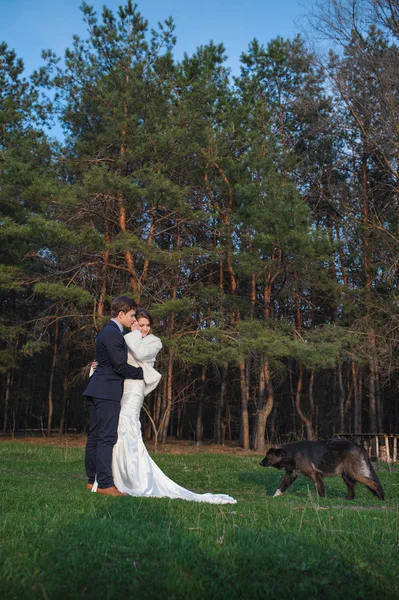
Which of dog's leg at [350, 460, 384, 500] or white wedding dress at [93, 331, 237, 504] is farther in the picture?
dog's leg at [350, 460, 384, 500]

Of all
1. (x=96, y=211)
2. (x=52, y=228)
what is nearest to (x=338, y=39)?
(x=96, y=211)

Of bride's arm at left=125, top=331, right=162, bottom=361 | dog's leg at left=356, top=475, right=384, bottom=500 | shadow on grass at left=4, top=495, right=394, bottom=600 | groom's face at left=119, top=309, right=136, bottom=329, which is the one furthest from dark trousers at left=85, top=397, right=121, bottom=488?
dog's leg at left=356, top=475, right=384, bottom=500

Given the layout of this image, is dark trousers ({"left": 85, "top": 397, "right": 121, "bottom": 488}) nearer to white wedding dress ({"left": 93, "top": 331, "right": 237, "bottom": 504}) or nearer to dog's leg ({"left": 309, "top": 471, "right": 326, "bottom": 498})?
white wedding dress ({"left": 93, "top": 331, "right": 237, "bottom": 504})

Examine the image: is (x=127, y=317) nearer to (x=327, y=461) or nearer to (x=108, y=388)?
(x=108, y=388)

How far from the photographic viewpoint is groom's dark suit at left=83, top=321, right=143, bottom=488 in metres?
7.38

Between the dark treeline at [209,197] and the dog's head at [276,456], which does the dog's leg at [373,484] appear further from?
the dark treeline at [209,197]

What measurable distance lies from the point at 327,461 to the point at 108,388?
333cm

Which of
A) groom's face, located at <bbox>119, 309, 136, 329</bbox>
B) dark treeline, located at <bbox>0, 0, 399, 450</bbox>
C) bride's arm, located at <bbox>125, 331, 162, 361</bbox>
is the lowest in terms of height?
bride's arm, located at <bbox>125, 331, 162, 361</bbox>

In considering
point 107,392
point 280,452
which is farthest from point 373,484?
point 107,392

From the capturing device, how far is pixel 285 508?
6.18 metres

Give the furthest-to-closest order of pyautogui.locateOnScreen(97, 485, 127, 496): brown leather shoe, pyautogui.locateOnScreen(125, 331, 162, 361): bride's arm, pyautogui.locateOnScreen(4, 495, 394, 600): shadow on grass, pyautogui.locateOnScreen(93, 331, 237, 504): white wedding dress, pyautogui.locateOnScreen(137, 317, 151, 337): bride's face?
pyautogui.locateOnScreen(137, 317, 151, 337): bride's face → pyautogui.locateOnScreen(125, 331, 162, 361): bride's arm → pyautogui.locateOnScreen(93, 331, 237, 504): white wedding dress → pyautogui.locateOnScreen(97, 485, 127, 496): brown leather shoe → pyautogui.locateOnScreen(4, 495, 394, 600): shadow on grass

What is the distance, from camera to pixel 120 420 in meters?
7.98

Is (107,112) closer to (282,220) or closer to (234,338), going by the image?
(282,220)

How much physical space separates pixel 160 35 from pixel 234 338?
1287cm
